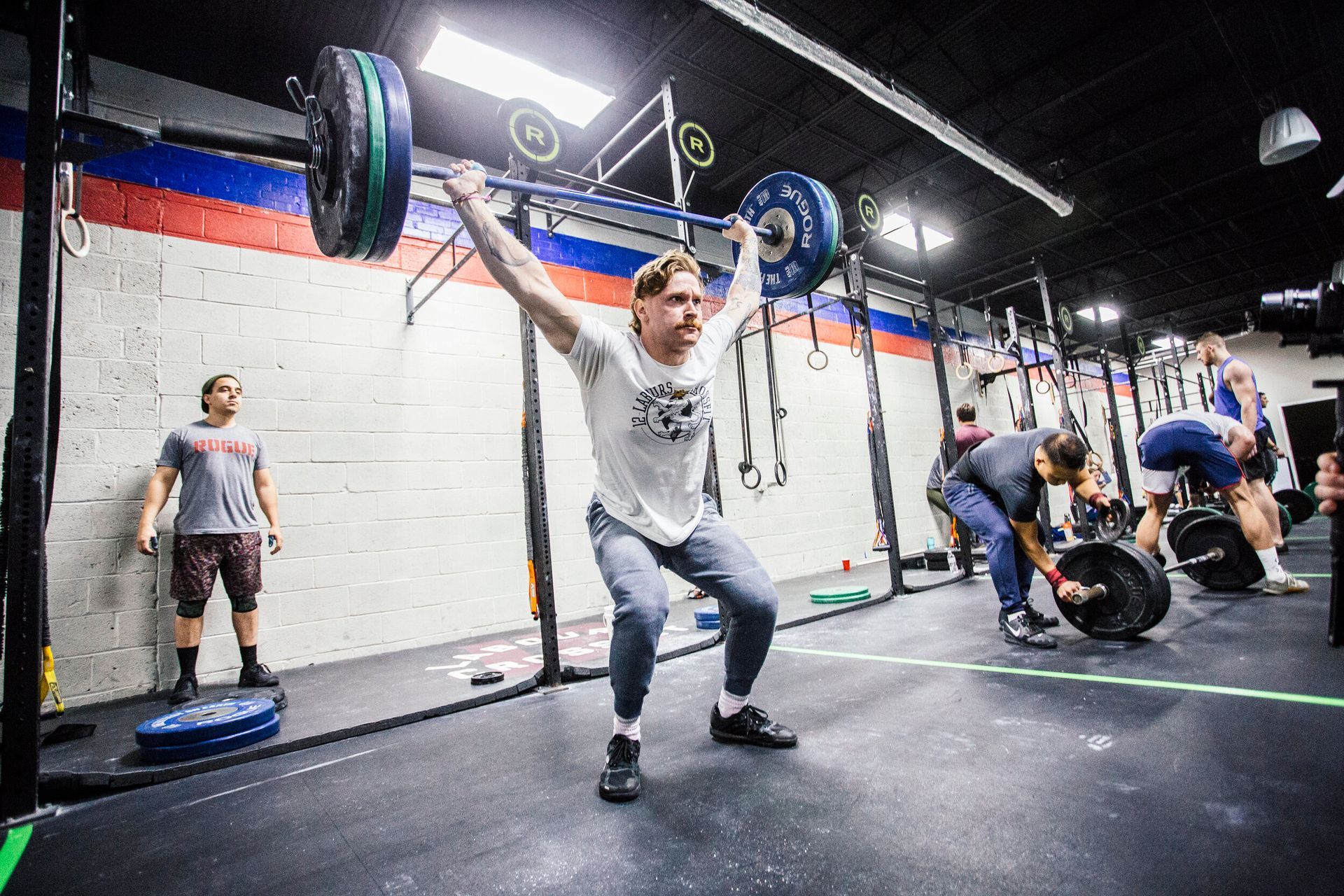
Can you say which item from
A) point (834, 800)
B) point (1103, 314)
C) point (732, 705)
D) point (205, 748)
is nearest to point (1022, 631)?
point (732, 705)

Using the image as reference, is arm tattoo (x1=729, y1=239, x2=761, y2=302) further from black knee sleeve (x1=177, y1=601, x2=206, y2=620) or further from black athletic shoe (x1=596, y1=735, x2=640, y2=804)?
black knee sleeve (x1=177, y1=601, x2=206, y2=620)

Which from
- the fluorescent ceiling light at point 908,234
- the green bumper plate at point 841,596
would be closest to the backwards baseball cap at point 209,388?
the green bumper plate at point 841,596

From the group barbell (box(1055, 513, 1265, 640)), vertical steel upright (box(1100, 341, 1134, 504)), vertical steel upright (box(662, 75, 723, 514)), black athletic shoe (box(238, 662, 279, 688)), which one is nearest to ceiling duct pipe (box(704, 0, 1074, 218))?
vertical steel upright (box(662, 75, 723, 514))

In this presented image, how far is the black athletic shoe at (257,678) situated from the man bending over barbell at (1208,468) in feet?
14.5

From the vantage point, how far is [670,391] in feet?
5.26

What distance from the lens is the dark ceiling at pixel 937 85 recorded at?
3885mm

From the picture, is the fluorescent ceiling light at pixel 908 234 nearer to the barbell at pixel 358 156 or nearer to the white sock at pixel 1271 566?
the white sock at pixel 1271 566

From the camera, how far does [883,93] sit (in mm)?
4426

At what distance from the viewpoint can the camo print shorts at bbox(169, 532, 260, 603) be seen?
2.69 metres

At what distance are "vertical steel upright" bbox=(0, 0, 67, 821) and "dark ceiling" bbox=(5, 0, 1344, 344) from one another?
8.49 ft

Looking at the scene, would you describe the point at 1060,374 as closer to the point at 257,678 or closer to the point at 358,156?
the point at 358,156

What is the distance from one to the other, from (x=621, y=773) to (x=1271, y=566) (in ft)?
11.2

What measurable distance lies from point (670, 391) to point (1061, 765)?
124cm

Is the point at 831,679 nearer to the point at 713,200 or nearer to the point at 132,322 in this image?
the point at 132,322
